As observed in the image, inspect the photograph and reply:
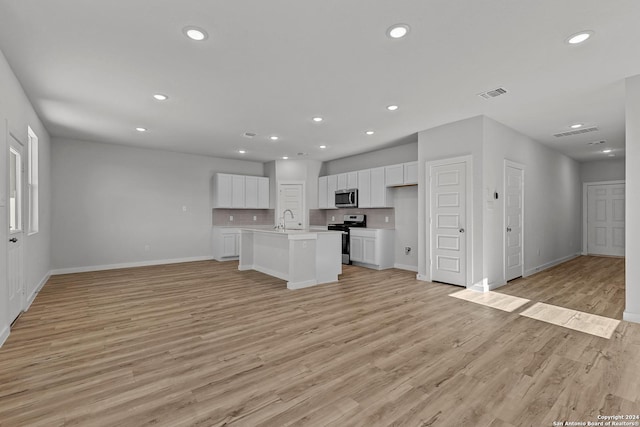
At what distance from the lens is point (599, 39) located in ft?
8.71

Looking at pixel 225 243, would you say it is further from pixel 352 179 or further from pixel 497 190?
pixel 497 190

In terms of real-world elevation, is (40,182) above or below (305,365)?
above

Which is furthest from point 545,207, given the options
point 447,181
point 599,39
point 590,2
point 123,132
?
point 123,132

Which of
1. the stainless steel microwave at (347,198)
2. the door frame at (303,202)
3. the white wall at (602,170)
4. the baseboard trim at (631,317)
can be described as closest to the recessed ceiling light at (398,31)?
the baseboard trim at (631,317)

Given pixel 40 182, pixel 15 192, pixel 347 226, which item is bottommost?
pixel 347 226

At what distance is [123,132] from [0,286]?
146 inches

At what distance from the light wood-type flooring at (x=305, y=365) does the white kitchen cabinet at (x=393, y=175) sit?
2946 millimetres

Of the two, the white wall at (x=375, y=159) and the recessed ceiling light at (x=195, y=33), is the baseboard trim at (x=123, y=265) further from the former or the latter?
the recessed ceiling light at (x=195, y=33)

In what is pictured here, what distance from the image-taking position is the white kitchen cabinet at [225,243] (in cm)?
775

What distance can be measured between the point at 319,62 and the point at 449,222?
343 centimetres

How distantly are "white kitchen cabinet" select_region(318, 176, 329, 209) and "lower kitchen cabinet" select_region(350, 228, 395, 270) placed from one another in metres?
1.56

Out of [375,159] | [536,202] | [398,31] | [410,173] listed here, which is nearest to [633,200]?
[536,202]

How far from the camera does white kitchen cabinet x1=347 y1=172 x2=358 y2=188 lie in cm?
740

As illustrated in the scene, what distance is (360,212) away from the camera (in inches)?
308
